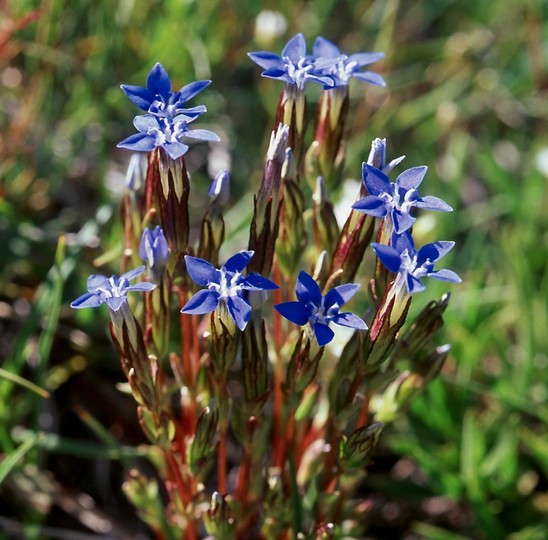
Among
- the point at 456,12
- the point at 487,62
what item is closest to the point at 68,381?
the point at 487,62

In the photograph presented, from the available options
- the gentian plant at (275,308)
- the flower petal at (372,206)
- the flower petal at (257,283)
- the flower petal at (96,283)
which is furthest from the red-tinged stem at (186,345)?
the flower petal at (372,206)

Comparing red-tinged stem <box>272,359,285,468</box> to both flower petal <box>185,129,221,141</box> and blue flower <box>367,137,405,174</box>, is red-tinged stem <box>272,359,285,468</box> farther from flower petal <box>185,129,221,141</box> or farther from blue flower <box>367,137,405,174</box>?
flower petal <box>185,129,221,141</box>

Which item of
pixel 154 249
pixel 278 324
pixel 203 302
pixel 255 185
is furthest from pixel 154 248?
pixel 255 185

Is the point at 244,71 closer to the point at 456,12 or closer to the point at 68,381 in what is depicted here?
the point at 456,12

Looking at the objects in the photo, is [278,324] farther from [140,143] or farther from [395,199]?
[140,143]

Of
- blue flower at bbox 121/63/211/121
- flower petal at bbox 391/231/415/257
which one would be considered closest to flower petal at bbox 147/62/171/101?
blue flower at bbox 121/63/211/121

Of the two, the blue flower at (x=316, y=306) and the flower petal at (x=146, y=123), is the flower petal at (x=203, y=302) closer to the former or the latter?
the blue flower at (x=316, y=306)
